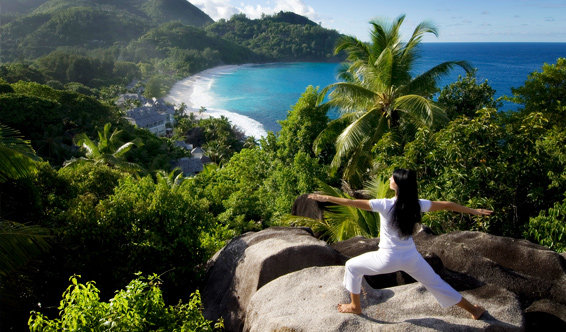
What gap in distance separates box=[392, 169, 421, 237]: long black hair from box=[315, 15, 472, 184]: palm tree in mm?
7709

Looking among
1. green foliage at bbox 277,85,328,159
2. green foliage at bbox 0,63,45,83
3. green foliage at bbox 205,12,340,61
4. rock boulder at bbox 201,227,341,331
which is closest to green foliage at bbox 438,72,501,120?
green foliage at bbox 277,85,328,159

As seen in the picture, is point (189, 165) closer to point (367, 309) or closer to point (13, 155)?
point (13, 155)

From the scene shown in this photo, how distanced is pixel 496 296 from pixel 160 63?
12149 centimetres

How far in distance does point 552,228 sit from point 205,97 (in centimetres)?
8075

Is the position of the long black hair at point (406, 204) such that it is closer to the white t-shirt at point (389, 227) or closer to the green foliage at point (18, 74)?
the white t-shirt at point (389, 227)

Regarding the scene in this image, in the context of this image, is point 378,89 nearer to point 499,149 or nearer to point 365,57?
point 365,57

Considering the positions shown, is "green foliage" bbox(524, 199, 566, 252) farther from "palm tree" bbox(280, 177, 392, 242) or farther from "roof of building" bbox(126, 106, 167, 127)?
"roof of building" bbox(126, 106, 167, 127)

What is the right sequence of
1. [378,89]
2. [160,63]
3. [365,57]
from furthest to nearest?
[160,63] < [365,57] < [378,89]

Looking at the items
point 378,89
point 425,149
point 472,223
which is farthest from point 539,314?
point 378,89

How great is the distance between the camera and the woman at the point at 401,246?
3.83 m

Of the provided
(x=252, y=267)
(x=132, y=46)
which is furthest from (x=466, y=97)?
(x=132, y=46)

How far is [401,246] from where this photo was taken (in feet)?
13.0

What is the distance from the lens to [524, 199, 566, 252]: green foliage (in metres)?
6.39

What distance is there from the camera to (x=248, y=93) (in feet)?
284
